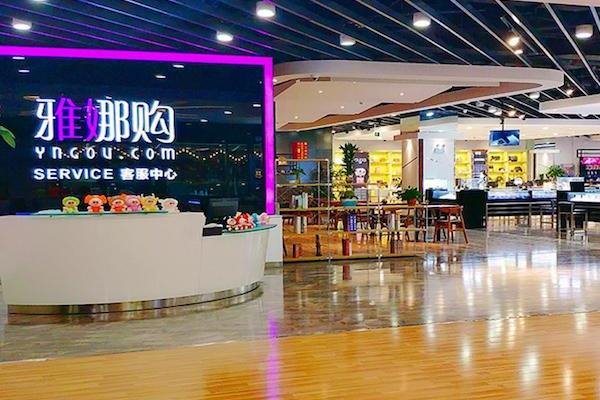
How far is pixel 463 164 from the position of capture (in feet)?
89.7

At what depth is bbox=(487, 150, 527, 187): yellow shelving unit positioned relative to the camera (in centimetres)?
2794

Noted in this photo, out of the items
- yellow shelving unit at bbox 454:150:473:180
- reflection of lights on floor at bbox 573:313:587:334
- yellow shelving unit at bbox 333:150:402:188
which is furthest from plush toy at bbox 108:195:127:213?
yellow shelving unit at bbox 454:150:473:180

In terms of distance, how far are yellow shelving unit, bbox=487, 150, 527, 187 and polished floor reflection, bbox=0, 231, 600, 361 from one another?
18.8 m

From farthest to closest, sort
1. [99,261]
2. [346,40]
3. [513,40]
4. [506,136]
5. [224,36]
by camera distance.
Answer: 1. [506,136]
2. [513,40]
3. [346,40]
4. [224,36]
5. [99,261]

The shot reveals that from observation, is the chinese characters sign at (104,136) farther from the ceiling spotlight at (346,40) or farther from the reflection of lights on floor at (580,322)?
the reflection of lights on floor at (580,322)

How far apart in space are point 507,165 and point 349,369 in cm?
2578

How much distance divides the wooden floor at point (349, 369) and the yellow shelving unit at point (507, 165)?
23.7 m

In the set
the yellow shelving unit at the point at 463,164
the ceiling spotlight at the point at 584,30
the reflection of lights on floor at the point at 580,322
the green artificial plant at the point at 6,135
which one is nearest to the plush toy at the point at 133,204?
the green artificial plant at the point at 6,135

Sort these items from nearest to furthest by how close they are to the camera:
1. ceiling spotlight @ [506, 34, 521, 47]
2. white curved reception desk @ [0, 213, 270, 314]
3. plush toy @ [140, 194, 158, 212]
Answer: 1. white curved reception desk @ [0, 213, 270, 314]
2. plush toy @ [140, 194, 158, 212]
3. ceiling spotlight @ [506, 34, 521, 47]

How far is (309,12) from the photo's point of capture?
752cm

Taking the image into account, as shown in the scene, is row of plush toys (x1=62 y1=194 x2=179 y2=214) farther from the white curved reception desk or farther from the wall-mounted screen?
the wall-mounted screen

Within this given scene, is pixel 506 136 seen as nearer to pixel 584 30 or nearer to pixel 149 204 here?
pixel 584 30

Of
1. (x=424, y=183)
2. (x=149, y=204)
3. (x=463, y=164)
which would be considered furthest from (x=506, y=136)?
(x=149, y=204)

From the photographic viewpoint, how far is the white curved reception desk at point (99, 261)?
598 cm
